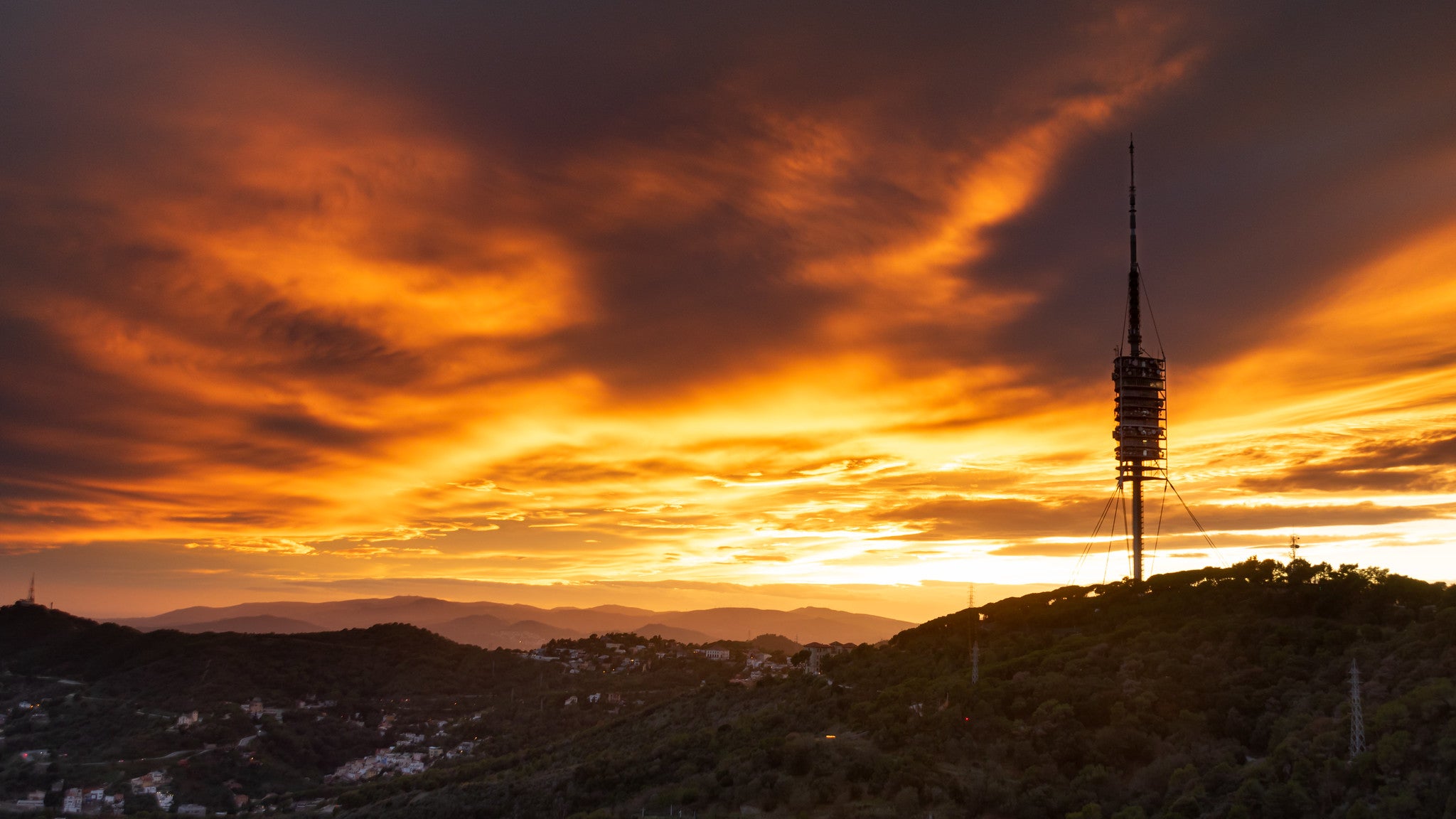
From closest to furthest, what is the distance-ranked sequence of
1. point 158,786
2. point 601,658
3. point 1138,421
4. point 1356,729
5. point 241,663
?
point 1356,729, point 1138,421, point 158,786, point 241,663, point 601,658

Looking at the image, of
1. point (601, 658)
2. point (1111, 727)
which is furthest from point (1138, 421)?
point (601, 658)

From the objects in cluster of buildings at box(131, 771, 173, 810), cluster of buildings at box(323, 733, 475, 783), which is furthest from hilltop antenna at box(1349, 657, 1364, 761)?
cluster of buildings at box(131, 771, 173, 810)

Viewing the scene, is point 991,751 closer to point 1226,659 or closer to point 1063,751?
point 1063,751

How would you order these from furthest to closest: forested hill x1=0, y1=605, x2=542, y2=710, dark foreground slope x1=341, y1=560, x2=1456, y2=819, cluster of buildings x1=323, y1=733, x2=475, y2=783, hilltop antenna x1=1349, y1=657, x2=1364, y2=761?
forested hill x1=0, y1=605, x2=542, y2=710, cluster of buildings x1=323, y1=733, x2=475, y2=783, dark foreground slope x1=341, y1=560, x2=1456, y2=819, hilltop antenna x1=1349, y1=657, x2=1364, y2=761

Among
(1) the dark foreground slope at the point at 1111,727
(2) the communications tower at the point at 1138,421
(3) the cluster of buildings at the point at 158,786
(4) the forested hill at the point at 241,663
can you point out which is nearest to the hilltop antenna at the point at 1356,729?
(1) the dark foreground slope at the point at 1111,727

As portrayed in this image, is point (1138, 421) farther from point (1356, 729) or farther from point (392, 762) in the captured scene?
point (392, 762)

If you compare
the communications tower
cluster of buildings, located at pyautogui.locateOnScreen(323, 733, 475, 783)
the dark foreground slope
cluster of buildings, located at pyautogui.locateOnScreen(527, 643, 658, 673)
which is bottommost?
cluster of buildings, located at pyautogui.locateOnScreen(323, 733, 475, 783)

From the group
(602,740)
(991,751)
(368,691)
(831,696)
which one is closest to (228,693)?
(368,691)

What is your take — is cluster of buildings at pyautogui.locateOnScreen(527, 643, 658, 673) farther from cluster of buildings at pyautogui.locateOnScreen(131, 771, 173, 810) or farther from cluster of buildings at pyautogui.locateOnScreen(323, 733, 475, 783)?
cluster of buildings at pyautogui.locateOnScreen(131, 771, 173, 810)
